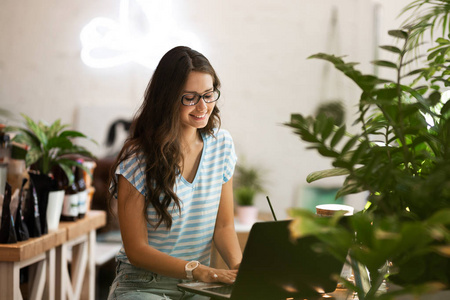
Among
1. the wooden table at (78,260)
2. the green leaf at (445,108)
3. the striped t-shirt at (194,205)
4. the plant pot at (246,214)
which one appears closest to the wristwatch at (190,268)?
the striped t-shirt at (194,205)

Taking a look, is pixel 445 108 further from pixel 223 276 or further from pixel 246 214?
pixel 246 214

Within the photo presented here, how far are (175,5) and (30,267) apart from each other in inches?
114

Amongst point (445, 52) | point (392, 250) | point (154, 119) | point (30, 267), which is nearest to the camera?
point (392, 250)

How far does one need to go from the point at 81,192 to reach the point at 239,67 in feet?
7.51

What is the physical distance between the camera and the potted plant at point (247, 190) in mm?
4281

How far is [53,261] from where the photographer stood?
8.20ft

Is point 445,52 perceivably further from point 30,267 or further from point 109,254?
point 109,254

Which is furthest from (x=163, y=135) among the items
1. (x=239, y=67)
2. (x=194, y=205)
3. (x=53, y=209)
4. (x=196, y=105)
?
(x=239, y=67)

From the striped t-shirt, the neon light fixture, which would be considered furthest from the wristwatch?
the neon light fixture

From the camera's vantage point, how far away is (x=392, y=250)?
0.79 meters

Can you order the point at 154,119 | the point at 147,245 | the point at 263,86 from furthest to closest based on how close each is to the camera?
the point at 263,86
the point at 154,119
the point at 147,245

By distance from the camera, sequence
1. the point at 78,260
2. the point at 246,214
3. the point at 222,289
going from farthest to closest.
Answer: the point at 246,214
the point at 78,260
the point at 222,289

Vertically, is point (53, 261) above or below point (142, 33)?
below

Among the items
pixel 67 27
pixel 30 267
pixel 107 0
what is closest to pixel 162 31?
pixel 107 0
